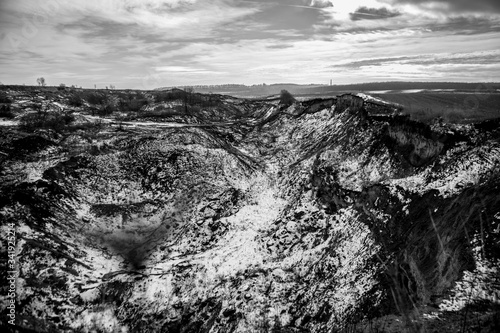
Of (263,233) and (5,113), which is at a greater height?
(5,113)

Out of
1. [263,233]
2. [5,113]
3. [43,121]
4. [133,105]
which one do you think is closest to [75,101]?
[133,105]

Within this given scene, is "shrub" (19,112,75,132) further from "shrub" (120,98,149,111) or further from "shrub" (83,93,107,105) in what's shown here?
"shrub" (83,93,107,105)

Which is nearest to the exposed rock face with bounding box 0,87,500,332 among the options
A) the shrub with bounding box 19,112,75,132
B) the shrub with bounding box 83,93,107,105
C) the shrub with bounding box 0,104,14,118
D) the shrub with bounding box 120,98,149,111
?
the shrub with bounding box 19,112,75,132

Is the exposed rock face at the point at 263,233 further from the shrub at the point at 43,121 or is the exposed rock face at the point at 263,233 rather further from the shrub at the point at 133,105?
the shrub at the point at 133,105

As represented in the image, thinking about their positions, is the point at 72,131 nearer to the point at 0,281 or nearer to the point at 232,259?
the point at 0,281

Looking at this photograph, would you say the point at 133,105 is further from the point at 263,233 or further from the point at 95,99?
the point at 263,233

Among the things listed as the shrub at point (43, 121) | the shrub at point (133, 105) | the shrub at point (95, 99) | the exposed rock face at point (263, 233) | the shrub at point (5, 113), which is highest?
the shrub at point (95, 99)

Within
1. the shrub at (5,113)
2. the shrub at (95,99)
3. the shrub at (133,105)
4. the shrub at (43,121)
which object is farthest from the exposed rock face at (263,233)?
the shrub at (95,99)
